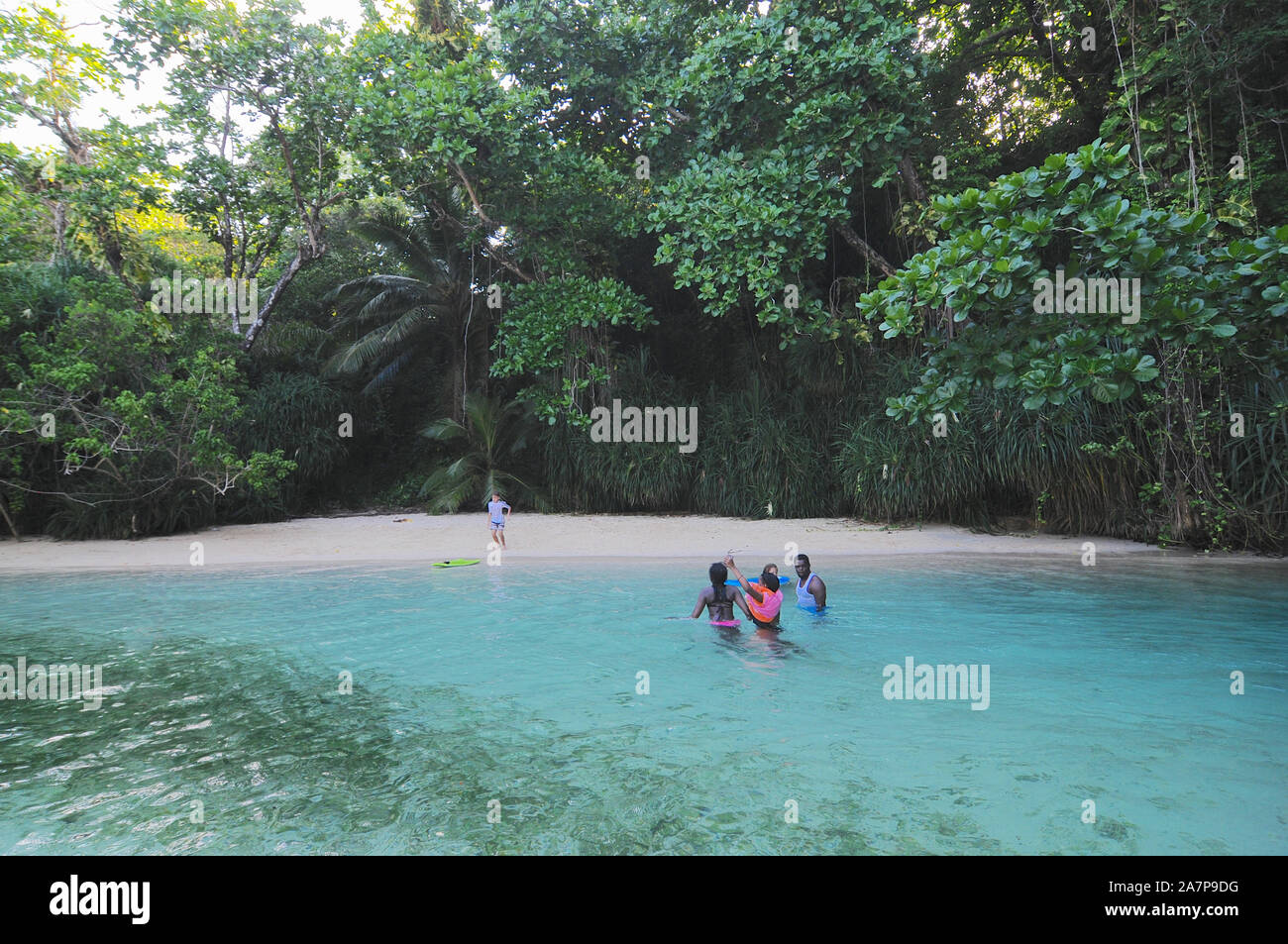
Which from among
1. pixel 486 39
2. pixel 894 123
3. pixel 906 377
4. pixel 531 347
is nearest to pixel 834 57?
pixel 894 123

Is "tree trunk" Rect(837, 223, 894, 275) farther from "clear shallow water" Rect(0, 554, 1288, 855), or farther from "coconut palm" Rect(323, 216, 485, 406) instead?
"coconut palm" Rect(323, 216, 485, 406)

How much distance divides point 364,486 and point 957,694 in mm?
17280

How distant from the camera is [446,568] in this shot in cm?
1088

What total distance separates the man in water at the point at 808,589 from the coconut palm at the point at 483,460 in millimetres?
9816

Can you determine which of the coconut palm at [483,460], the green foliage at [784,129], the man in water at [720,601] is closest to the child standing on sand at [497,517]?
the coconut palm at [483,460]

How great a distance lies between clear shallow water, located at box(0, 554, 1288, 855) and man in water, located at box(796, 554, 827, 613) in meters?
0.22

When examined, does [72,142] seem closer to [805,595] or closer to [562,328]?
[562,328]

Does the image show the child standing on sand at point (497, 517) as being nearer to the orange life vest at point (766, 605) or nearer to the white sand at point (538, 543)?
the white sand at point (538, 543)

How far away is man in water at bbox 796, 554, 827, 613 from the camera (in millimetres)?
7594

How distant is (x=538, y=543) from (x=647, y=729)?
336 inches

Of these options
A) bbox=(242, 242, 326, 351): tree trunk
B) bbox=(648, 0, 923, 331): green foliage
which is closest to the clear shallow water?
bbox=(648, 0, 923, 331): green foliage

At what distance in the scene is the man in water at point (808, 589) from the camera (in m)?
7.59
